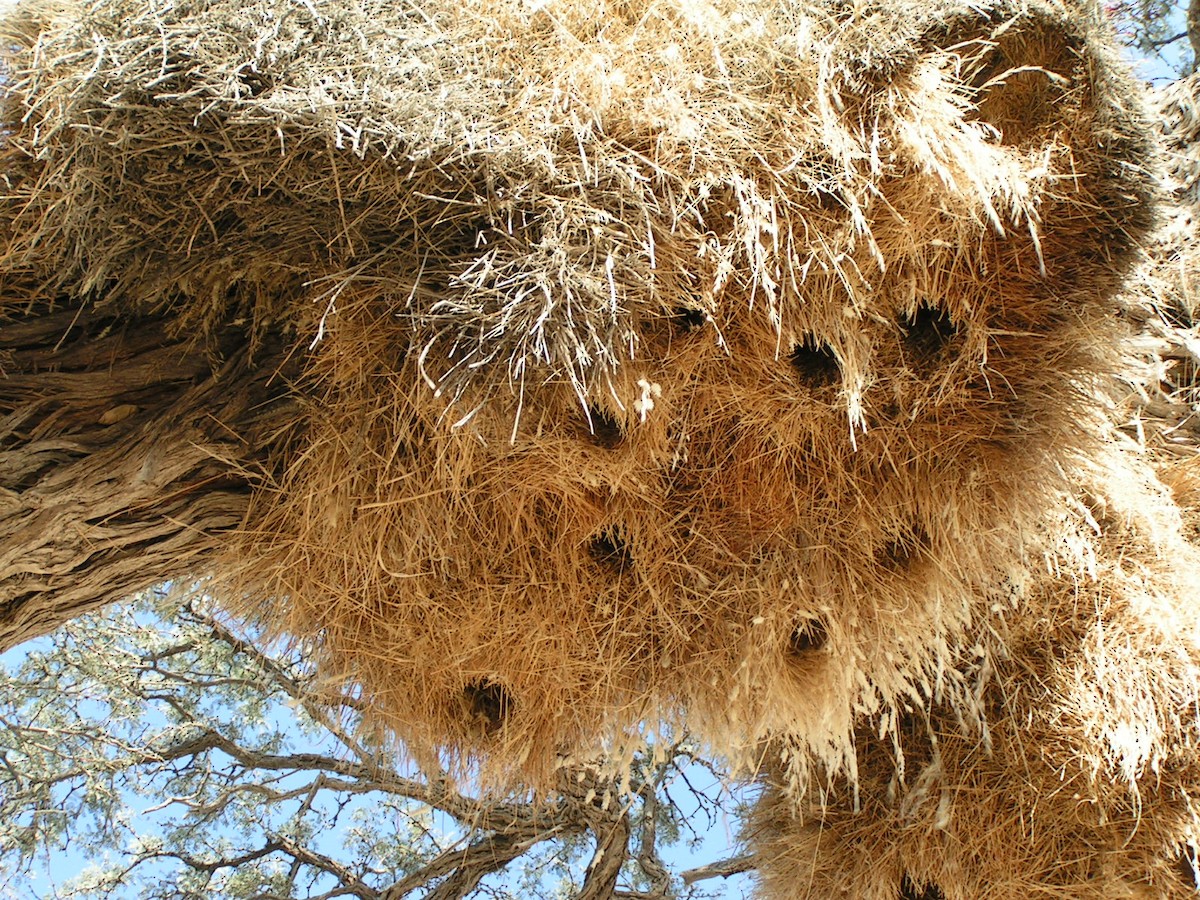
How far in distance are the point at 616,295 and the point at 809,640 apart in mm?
589

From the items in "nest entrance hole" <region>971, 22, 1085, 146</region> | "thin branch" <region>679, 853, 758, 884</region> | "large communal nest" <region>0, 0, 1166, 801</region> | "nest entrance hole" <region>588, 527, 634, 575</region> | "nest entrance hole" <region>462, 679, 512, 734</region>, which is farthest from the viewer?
"thin branch" <region>679, 853, 758, 884</region>

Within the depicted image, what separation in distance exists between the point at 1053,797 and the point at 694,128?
112cm

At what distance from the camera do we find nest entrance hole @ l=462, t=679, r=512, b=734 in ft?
5.04

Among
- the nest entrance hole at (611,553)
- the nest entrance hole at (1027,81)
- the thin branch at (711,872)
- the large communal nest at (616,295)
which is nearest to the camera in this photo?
the large communal nest at (616,295)

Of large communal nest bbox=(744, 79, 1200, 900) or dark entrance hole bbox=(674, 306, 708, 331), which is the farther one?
large communal nest bbox=(744, 79, 1200, 900)

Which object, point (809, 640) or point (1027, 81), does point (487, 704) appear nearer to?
point (809, 640)

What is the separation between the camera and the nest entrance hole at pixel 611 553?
143 centimetres

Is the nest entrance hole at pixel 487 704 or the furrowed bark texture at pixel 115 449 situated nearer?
the furrowed bark texture at pixel 115 449

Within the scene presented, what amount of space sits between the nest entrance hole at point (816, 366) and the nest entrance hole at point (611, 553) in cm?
31

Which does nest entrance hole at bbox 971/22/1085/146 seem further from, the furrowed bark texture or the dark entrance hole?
the furrowed bark texture

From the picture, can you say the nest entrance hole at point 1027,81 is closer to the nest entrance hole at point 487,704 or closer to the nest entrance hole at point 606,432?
the nest entrance hole at point 606,432

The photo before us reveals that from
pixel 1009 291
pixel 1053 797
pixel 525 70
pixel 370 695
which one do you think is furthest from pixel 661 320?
pixel 1053 797

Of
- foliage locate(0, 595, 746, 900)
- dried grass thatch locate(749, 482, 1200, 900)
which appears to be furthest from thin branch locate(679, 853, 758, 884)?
dried grass thatch locate(749, 482, 1200, 900)

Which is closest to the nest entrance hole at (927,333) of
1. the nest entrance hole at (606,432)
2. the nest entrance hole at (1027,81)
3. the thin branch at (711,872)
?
the nest entrance hole at (1027,81)
